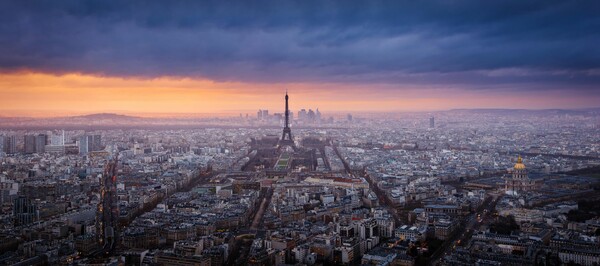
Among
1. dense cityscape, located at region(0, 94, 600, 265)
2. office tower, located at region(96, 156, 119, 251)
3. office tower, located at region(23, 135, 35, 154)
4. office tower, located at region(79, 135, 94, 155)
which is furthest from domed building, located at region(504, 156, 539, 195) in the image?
office tower, located at region(79, 135, 94, 155)

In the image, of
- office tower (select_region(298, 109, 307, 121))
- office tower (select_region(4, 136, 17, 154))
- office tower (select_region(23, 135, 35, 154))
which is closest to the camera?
office tower (select_region(4, 136, 17, 154))

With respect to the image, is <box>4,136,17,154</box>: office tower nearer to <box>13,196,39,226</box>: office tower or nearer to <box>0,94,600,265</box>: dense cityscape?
<box>0,94,600,265</box>: dense cityscape

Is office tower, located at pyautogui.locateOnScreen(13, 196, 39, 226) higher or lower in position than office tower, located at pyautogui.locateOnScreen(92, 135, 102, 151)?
lower

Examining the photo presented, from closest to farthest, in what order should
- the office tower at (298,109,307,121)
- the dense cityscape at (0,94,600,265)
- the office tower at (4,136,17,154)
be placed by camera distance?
the dense cityscape at (0,94,600,265)
the office tower at (4,136,17,154)
the office tower at (298,109,307,121)

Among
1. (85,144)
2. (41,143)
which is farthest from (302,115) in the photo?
(41,143)

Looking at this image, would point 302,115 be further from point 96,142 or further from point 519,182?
point 519,182

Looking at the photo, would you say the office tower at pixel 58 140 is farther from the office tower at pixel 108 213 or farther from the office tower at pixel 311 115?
the office tower at pixel 311 115

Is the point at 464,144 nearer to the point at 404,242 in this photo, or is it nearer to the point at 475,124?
the point at 475,124
